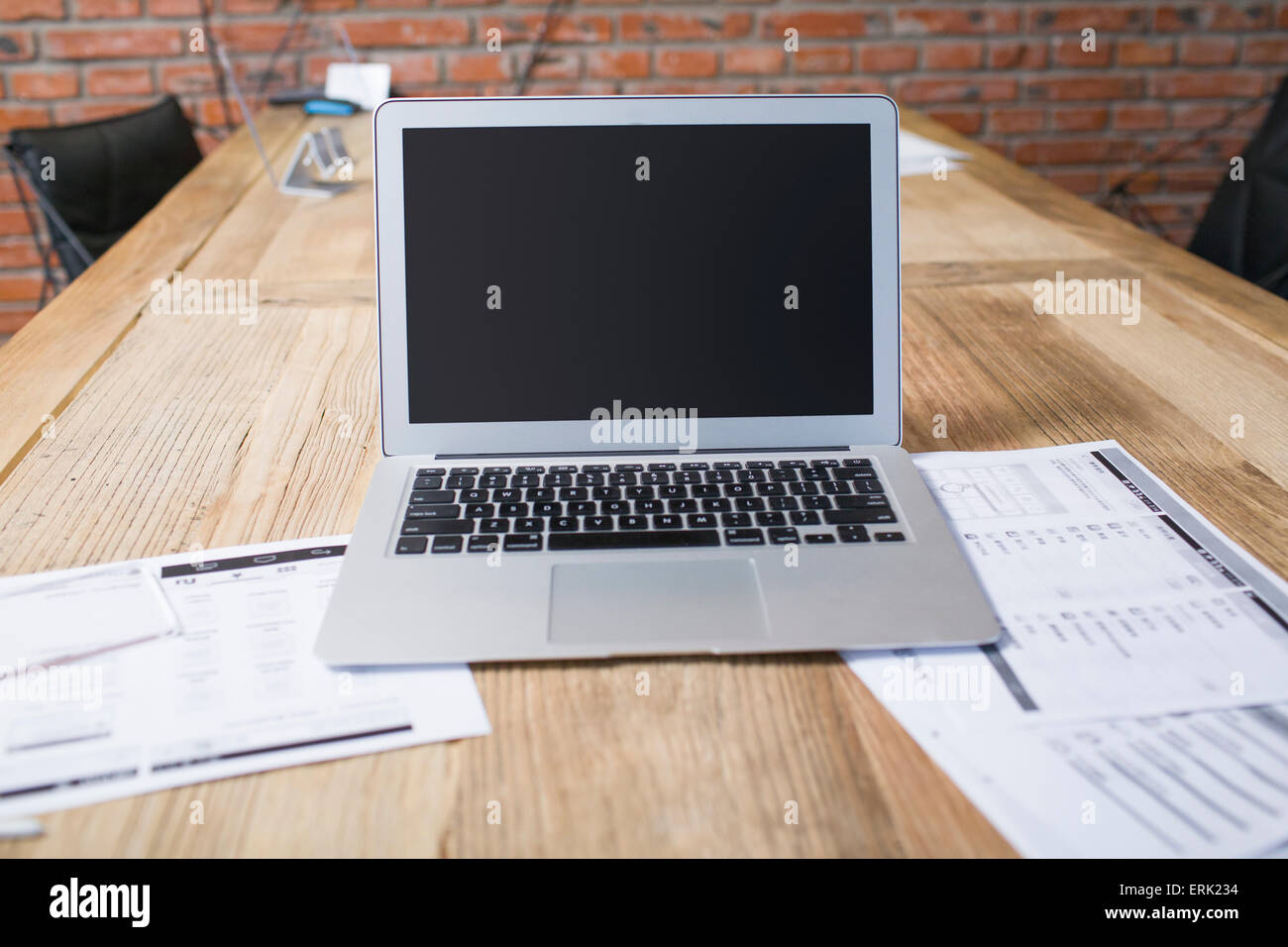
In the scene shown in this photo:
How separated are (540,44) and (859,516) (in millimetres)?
2154

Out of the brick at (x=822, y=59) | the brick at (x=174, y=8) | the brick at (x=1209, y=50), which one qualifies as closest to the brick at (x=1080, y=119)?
the brick at (x=1209, y=50)

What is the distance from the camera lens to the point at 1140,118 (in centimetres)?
267

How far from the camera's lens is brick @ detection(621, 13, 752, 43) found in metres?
2.51

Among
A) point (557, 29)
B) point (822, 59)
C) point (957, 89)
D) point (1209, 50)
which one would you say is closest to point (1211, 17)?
point (1209, 50)

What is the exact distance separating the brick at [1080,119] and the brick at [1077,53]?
0.11 m

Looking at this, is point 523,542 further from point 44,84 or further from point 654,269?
point 44,84

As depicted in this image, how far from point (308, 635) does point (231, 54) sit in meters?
2.29

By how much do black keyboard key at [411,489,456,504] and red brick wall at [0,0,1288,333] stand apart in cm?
200

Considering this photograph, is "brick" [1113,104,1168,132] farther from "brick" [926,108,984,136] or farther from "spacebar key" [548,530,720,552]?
"spacebar key" [548,530,720,552]

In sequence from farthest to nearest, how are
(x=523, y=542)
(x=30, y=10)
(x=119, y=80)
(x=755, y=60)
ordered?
(x=755, y=60) < (x=119, y=80) < (x=30, y=10) < (x=523, y=542)

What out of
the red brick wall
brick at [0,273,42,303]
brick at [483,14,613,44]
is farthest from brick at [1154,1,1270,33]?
brick at [0,273,42,303]

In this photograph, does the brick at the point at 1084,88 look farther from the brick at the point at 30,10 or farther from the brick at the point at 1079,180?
the brick at the point at 30,10

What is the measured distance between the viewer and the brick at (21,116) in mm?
2447
